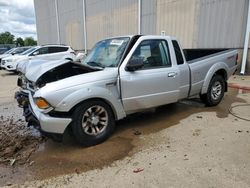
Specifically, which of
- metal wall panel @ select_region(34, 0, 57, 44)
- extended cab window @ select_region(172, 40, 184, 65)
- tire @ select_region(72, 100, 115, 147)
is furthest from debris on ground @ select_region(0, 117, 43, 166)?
metal wall panel @ select_region(34, 0, 57, 44)

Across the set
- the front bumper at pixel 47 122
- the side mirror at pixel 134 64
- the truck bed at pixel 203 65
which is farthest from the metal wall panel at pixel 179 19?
the front bumper at pixel 47 122

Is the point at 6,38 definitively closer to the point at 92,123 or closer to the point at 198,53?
the point at 198,53

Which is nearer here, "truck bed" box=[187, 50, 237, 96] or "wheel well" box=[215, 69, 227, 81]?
"truck bed" box=[187, 50, 237, 96]

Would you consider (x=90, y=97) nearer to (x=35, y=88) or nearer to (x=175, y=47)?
(x=35, y=88)

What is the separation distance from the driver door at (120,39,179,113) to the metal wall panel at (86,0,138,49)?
12.1 m

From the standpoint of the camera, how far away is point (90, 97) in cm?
359

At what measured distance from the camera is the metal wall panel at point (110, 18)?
1636cm

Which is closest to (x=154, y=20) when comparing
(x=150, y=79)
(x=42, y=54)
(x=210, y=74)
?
(x=42, y=54)

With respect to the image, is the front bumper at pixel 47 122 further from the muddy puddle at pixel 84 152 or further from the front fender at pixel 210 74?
the front fender at pixel 210 74

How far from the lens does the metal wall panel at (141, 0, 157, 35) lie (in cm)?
1456

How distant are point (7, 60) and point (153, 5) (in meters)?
9.99

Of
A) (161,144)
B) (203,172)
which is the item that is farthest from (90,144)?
(203,172)

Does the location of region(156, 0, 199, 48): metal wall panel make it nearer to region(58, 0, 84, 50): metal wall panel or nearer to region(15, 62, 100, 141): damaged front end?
region(15, 62, 100, 141): damaged front end

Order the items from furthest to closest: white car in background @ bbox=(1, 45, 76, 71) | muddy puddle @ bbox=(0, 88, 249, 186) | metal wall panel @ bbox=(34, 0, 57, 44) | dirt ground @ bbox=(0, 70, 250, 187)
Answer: metal wall panel @ bbox=(34, 0, 57, 44) < white car in background @ bbox=(1, 45, 76, 71) < muddy puddle @ bbox=(0, 88, 249, 186) < dirt ground @ bbox=(0, 70, 250, 187)
